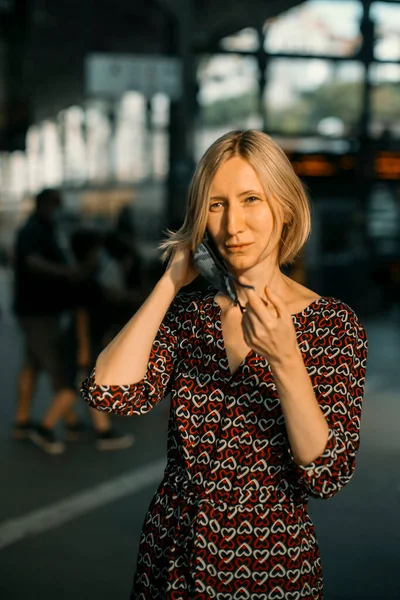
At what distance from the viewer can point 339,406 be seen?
1.99 meters

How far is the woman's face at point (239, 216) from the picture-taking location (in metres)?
2.03

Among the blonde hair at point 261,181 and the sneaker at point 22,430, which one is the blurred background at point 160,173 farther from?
the blonde hair at point 261,181

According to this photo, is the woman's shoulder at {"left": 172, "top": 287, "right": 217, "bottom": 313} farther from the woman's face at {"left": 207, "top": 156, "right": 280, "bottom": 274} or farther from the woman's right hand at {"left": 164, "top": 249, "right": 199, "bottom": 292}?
the woman's face at {"left": 207, "top": 156, "right": 280, "bottom": 274}

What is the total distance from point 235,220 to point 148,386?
423mm

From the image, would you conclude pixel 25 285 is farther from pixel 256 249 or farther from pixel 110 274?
pixel 256 249

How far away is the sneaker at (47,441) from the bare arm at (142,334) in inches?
205

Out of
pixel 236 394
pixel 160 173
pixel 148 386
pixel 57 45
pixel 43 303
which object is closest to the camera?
pixel 236 394

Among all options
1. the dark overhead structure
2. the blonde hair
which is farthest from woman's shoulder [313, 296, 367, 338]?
the dark overhead structure

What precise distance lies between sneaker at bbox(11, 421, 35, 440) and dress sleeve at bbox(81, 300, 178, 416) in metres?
5.58

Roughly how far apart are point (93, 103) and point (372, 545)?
8.78 metres

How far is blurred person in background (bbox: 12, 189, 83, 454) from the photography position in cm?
743

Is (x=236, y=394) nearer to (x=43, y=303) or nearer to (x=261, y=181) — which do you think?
(x=261, y=181)

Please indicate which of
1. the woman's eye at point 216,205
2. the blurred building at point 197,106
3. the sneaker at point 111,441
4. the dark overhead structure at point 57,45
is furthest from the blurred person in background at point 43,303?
the woman's eye at point 216,205

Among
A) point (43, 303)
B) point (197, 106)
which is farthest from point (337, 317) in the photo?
point (197, 106)
